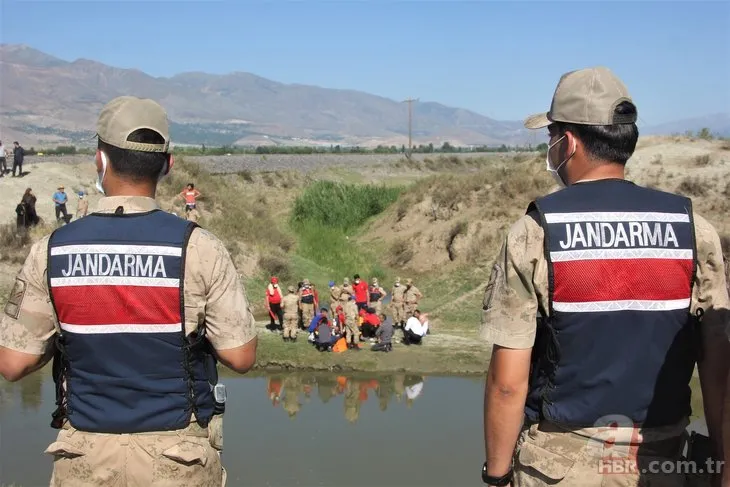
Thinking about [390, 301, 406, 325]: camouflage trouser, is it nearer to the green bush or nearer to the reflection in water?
the reflection in water

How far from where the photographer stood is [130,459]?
288 centimetres

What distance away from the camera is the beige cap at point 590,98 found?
286cm

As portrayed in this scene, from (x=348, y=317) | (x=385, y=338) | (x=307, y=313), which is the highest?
(x=348, y=317)

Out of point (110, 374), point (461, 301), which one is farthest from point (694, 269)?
point (461, 301)

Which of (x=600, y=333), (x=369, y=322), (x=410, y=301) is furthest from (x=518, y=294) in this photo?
(x=410, y=301)

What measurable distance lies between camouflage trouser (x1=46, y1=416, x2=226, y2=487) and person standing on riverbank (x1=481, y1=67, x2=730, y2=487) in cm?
111

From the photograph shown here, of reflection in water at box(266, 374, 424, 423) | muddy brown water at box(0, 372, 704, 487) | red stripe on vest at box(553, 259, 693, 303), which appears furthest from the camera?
reflection in water at box(266, 374, 424, 423)

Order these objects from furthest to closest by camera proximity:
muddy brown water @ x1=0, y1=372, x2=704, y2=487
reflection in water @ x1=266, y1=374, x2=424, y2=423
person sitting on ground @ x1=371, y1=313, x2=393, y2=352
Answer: person sitting on ground @ x1=371, y1=313, x2=393, y2=352, reflection in water @ x1=266, y1=374, x2=424, y2=423, muddy brown water @ x1=0, y1=372, x2=704, y2=487

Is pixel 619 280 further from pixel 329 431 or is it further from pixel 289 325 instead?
pixel 289 325

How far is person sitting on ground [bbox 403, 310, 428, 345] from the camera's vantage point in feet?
53.3

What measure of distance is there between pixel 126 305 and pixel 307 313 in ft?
47.2

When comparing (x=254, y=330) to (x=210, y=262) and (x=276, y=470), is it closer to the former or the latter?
(x=210, y=262)

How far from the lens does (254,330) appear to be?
3105 millimetres

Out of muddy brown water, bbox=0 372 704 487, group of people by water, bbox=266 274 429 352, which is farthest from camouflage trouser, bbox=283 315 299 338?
muddy brown water, bbox=0 372 704 487
